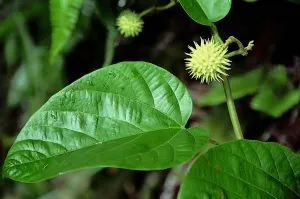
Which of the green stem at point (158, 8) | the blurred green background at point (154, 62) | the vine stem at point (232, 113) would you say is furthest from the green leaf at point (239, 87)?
the vine stem at point (232, 113)

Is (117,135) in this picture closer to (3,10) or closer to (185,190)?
(185,190)

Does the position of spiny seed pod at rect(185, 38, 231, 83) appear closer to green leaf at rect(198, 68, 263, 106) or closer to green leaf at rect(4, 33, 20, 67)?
green leaf at rect(198, 68, 263, 106)

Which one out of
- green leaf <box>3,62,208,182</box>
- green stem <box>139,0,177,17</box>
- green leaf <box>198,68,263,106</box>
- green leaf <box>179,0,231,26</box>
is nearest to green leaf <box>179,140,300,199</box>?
green leaf <box>3,62,208,182</box>

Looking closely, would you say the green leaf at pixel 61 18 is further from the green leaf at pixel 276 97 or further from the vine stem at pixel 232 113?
the green leaf at pixel 276 97

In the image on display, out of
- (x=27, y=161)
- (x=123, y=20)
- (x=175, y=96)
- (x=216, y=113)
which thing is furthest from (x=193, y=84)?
(x=27, y=161)

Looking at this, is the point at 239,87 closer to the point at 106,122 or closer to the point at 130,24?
the point at 130,24

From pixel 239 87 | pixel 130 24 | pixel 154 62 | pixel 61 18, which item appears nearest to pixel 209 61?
pixel 130 24
